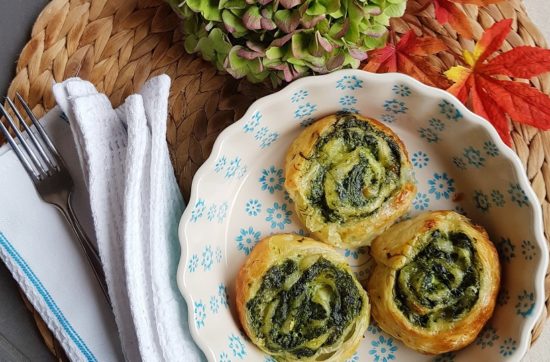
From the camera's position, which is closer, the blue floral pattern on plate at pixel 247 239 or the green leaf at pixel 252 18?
the green leaf at pixel 252 18

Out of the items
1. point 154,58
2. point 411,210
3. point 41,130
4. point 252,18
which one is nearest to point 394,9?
point 252,18

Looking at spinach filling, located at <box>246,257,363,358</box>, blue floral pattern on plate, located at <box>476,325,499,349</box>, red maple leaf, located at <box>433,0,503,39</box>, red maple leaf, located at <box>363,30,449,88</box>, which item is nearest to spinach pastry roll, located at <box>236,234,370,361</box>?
spinach filling, located at <box>246,257,363,358</box>

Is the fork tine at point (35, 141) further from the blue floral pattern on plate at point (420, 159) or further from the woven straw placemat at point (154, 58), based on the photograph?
the blue floral pattern on plate at point (420, 159)

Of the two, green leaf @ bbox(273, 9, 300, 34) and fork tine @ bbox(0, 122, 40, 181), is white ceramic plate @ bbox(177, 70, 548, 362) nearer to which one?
green leaf @ bbox(273, 9, 300, 34)

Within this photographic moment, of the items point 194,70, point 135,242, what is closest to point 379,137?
point 194,70

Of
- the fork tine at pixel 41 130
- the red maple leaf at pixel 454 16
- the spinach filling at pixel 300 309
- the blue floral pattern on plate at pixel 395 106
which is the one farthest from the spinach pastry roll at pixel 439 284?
the fork tine at pixel 41 130

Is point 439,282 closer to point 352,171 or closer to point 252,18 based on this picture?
point 352,171

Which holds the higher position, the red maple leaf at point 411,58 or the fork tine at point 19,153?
the fork tine at point 19,153
